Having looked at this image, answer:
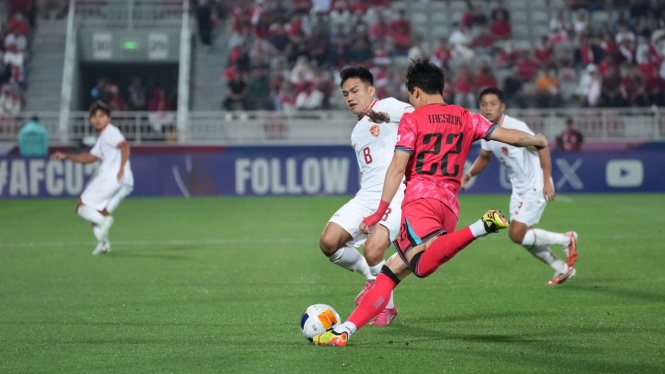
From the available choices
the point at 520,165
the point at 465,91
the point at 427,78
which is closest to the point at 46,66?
the point at 465,91

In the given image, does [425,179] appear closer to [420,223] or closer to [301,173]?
[420,223]

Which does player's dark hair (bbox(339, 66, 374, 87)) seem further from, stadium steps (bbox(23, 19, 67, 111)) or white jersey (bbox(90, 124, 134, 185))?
stadium steps (bbox(23, 19, 67, 111))

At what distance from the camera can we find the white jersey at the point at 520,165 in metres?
8.74

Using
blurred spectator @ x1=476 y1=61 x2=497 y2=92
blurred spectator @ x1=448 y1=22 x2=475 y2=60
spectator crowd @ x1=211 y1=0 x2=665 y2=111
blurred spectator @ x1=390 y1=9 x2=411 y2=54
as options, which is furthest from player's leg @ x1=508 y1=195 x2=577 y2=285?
blurred spectator @ x1=390 y1=9 x2=411 y2=54

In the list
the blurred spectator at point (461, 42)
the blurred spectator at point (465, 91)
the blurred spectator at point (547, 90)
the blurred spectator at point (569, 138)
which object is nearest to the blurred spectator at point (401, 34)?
the blurred spectator at point (461, 42)

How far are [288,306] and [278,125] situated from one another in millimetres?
15140

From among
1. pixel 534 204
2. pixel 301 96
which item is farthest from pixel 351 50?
pixel 534 204

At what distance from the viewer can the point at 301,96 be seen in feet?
78.5

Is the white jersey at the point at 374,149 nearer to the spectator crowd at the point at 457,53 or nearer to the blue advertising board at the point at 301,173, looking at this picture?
the blue advertising board at the point at 301,173

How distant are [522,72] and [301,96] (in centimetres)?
687

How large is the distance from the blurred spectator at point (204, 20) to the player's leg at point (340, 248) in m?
21.6

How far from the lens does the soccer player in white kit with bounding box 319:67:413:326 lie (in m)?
6.41

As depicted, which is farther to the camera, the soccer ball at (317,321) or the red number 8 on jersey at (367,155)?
the red number 8 on jersey at (367,155)

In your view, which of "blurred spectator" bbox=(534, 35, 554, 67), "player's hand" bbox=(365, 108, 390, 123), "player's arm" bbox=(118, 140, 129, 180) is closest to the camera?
"player's hand" bbox=(365, 108, 390, 123)
